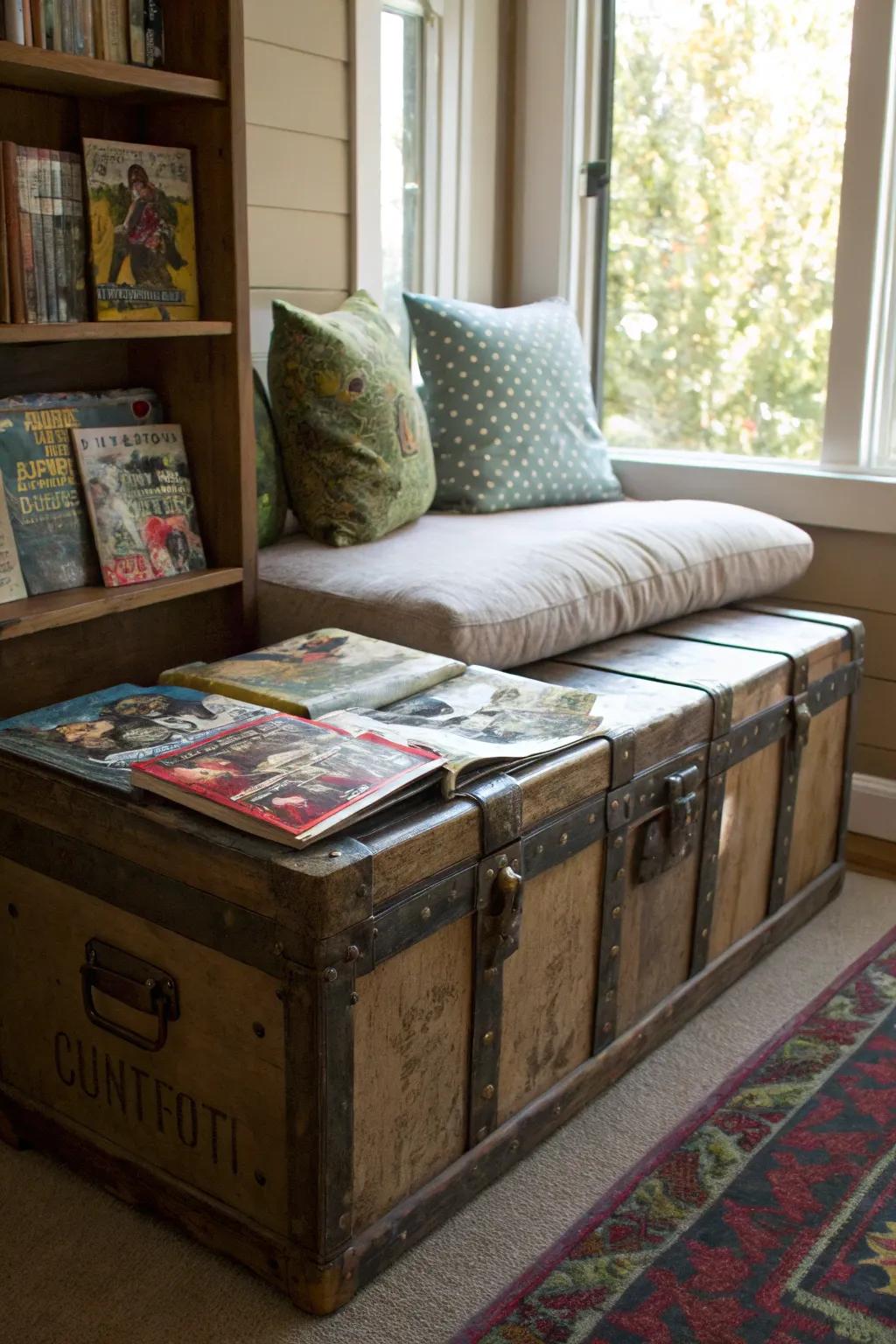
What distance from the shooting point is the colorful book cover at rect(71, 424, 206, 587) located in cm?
174

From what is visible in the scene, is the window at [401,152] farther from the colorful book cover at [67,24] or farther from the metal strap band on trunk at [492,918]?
the metal strap band on trunk at [492,918]

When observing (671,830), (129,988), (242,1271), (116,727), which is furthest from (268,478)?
(242,1271)

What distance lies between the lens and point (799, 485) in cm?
262

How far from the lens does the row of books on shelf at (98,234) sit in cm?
156

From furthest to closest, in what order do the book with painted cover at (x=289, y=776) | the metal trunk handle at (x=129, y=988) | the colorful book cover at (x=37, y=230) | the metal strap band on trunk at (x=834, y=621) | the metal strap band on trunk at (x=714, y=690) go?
the metal strap band on trunk at (x=834, y=621), the metal strap band on trunk at (x=714, y=690), the colorful book cover at (x=37, y=230), the metal trunk handle at (x=129, y=988), the book with painted cover at (x=289, y=776)

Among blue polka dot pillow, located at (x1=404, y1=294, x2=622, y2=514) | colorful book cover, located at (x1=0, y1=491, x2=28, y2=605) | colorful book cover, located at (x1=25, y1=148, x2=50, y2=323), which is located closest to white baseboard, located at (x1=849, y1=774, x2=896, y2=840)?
blue polka dot pillow, located at (x1=404, y1=294, x2=622, y2=514)

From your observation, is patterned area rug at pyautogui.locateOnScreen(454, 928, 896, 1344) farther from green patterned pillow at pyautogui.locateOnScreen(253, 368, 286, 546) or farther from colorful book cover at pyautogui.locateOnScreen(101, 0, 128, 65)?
colorful book cover at pyautogui.locateOnScreen(101, 0, 128, 65)

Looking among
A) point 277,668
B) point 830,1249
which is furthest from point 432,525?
point 830,1249

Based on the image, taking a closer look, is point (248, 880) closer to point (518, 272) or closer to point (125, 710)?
point (125, 710)

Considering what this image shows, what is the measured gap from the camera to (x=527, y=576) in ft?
6.23

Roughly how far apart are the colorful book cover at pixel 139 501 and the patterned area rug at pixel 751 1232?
3.36 ft

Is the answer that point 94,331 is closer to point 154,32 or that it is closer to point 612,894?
point 154,32

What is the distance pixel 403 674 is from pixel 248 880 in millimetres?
452

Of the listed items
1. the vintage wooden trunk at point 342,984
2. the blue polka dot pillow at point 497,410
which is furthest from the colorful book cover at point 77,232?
the blue polka dot pillow at point 497,410
